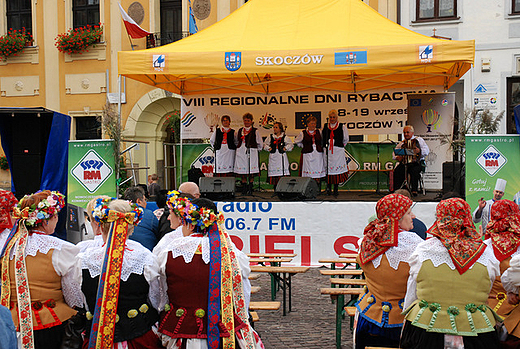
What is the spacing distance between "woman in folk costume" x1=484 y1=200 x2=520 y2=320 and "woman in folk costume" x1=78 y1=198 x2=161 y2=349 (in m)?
2.13

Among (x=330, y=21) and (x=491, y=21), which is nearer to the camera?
(x=330, y=21)

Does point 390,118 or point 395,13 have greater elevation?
point 395,13

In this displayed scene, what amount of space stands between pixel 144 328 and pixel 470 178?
20.6 ft

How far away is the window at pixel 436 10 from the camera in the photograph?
15438 millimetres

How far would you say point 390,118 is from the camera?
11.6 metres

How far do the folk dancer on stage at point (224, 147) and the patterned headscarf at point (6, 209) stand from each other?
24.6 ft

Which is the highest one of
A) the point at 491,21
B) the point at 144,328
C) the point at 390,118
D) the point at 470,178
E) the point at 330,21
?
the point at 491,21

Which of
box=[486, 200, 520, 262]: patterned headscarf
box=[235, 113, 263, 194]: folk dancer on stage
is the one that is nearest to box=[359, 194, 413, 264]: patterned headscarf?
box=[486, 200, 520, 262]: patterned headscarf

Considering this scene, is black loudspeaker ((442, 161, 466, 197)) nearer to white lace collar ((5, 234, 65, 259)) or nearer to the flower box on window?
white lace collar ((5, 234, 65, 259))

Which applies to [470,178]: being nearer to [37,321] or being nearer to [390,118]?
[390,118]

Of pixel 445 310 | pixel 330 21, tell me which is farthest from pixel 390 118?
pixel 445 310

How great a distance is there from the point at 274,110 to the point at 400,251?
28.4ft

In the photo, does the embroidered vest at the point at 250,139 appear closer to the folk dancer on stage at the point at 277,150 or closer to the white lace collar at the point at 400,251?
the folk dancer on stage at the point at 277,150

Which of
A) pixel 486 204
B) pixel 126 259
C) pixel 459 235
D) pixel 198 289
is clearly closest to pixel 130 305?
pixel 126 259
